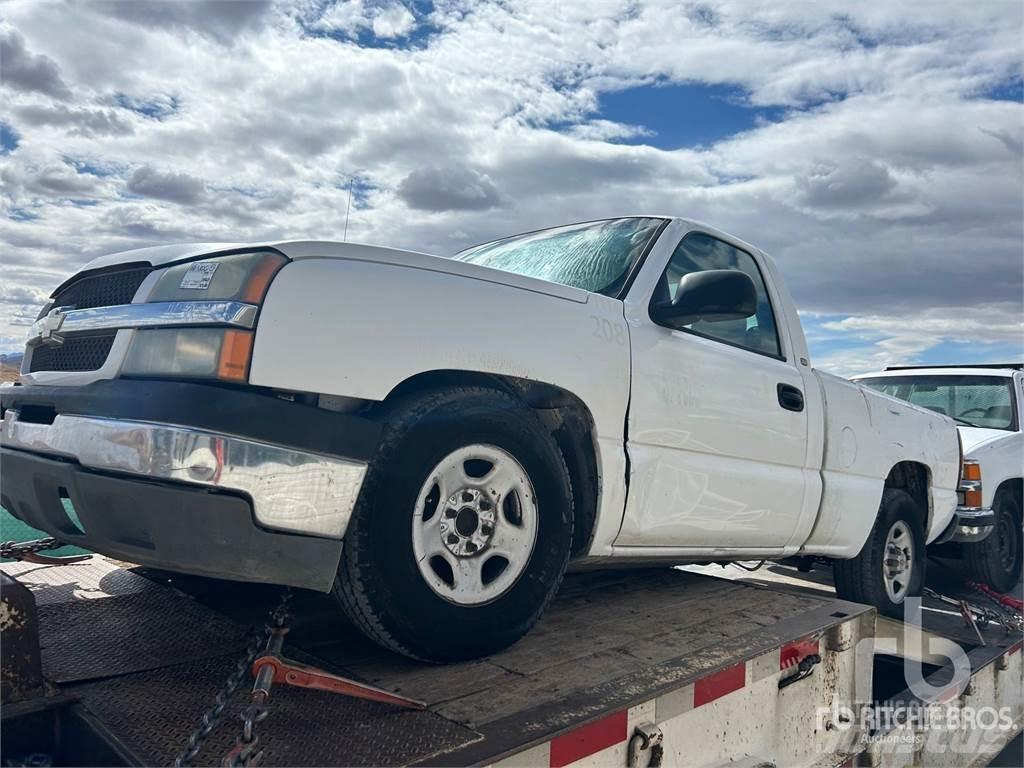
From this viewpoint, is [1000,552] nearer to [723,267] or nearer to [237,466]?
[723,267]

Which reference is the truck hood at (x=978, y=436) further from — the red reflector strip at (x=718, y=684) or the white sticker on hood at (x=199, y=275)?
the white sticker on hood at (x=199, y=275)

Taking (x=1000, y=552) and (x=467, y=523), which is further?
(x=1000, y=552)

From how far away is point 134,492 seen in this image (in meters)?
2.05

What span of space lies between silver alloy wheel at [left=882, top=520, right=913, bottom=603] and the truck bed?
4.30 feet

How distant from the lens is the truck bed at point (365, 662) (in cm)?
198

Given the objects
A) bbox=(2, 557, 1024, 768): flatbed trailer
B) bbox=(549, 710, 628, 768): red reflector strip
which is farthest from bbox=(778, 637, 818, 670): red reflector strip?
bbox=(549, 710, 628, 768): red reflector strip

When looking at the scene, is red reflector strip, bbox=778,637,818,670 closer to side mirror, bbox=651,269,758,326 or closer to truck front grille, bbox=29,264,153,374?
side mirror, bbox=651,269,758,326

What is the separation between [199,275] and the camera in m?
2.30

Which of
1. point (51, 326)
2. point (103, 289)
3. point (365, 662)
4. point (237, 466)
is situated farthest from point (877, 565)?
point (51, 326)

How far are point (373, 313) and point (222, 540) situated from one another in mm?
711

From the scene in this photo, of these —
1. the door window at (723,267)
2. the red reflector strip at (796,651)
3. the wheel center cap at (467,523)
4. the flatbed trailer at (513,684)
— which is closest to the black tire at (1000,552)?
the flatbed trailer at (513,684)

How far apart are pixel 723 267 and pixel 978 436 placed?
12.4ft

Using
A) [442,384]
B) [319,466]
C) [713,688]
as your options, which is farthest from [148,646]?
[713,688]

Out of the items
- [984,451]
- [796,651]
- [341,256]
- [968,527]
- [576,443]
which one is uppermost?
[341,256]
